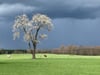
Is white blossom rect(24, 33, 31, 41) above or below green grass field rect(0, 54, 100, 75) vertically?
above

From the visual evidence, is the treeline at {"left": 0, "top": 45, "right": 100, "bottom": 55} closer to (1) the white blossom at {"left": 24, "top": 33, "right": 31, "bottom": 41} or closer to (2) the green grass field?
(1) the white blossom at {"left": 24, "top": 33, "right": 31, "bottom": 41}

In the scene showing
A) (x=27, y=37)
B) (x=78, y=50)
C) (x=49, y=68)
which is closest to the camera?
(x=49, y=68)

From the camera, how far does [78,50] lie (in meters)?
120

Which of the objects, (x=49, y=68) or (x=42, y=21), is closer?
(x=49, y=68)

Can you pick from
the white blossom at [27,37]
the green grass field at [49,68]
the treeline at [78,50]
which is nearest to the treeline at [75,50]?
the treeline at [78,50]

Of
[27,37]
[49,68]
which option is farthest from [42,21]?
[49,68]

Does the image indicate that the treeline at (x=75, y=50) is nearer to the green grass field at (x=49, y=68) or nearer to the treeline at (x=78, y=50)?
the treeline at (x=78, y=50)

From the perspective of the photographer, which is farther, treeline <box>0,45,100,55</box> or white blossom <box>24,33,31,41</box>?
treeline <box>0,45,100,55</box>

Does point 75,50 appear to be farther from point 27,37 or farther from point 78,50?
point 27,37

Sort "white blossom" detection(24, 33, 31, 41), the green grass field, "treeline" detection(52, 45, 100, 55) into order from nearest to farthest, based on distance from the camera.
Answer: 1. the green grass field
2. "white blossom" detection(24, 33, 31, 41)
3. "treeline" detection(52, 45, 100, 55)

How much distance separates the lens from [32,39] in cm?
8631

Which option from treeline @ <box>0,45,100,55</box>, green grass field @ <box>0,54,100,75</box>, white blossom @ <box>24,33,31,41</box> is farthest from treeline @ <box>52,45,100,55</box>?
Answer: green grass field @ <box>0,54,100,75</box>

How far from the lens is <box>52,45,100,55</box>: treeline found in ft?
381

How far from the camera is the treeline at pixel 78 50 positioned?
4570 inches
